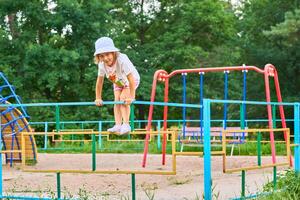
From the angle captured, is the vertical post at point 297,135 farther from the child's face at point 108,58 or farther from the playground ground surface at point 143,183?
the child's face at point 108,58

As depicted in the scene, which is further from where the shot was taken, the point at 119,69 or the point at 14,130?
the point at 14,130

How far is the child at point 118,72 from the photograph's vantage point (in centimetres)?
757

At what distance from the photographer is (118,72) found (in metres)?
7.80

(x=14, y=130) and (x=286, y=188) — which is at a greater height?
(x=14, y=130)

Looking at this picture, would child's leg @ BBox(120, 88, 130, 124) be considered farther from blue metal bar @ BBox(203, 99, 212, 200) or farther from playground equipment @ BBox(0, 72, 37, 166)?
playground equipment @ BBox(0, 72, 37, 166)

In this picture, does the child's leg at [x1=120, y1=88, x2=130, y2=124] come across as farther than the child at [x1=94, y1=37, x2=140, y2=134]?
Yes

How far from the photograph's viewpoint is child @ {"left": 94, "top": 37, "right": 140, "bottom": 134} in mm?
7570

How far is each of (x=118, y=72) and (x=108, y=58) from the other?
239 mm

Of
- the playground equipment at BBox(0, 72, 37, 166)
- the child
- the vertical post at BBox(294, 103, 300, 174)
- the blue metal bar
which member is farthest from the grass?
the playground equipment at BBox(0, 72, 37, 166)

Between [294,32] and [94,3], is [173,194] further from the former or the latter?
[94,3]

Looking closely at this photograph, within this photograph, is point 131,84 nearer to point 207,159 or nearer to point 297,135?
point 207,159

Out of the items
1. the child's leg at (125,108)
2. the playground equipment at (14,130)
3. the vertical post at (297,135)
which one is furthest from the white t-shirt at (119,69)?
the playground equipment at (14,130)

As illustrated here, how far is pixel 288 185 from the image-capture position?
759 centimetres

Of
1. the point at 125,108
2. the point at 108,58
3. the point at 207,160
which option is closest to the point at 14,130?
the point at 125,108
